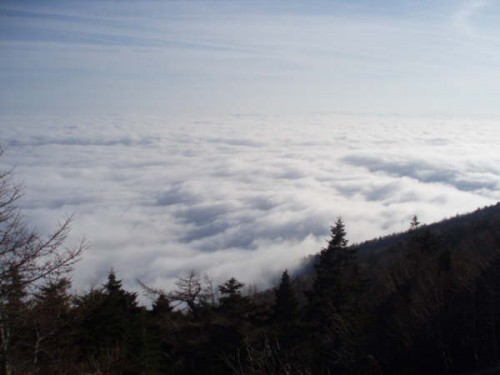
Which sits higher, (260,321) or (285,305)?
(285,305)

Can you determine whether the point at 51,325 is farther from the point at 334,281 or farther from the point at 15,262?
the point at 334,281

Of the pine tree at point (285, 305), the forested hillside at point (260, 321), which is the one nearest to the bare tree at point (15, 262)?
the forested hillside at point (260, 321)

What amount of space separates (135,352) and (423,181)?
555 ft

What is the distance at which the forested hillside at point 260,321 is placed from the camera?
598cm

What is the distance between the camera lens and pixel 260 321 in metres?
17.8

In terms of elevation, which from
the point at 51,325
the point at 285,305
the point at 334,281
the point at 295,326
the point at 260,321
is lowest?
the point at 295,326

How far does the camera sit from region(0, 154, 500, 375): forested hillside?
5980 mm

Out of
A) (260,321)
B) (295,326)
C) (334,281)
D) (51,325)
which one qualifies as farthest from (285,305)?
(51,325)

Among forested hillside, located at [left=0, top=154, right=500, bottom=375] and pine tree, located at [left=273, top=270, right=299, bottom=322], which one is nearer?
forested hillside, located at [left=0, top=154, right=500, bottom=375]

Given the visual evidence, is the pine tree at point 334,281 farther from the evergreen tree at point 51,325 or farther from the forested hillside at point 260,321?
the evergreen tree at point 51,325

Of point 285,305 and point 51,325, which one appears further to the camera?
point 285,305

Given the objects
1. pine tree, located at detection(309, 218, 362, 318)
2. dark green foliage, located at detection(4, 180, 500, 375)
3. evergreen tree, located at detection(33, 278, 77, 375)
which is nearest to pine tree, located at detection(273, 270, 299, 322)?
dark green foliage, located at detection(4, 180, 500, 375)

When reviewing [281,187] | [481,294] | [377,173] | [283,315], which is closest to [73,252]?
[481,294]

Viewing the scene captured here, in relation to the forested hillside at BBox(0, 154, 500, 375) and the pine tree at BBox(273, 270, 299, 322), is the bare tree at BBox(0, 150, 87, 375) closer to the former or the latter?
the forested hillside at BBox(0, 154, 500, 375)
